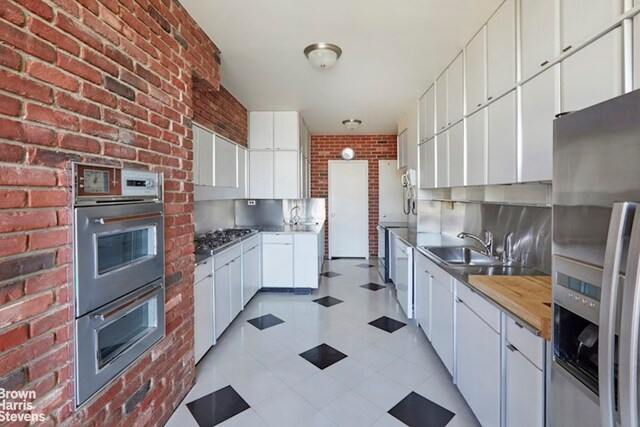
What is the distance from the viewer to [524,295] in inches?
53.3

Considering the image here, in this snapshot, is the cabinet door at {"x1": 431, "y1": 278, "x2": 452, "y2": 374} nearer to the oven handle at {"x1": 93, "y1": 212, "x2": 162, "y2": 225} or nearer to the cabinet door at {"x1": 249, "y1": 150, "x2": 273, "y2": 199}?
the oven handle at {"x1": 93, "y1": 212, "x2": 162, "y2": 225}

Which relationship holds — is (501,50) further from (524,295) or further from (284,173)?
(284,173)

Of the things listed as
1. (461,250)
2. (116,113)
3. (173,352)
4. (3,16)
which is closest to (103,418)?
(173,352)

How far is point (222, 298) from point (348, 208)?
3.69 m

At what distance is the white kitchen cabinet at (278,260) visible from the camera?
3924 mm

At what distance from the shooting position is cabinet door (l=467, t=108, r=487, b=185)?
6.95ft

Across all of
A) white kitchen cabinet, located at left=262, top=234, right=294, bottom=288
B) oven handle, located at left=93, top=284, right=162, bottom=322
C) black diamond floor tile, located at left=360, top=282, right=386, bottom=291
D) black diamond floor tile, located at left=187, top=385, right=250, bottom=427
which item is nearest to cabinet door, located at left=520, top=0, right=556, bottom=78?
oven handle, located at left=93, top=284, right=162, bottom=322

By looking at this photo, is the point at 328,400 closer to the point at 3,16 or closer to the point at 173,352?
the point at 173,352

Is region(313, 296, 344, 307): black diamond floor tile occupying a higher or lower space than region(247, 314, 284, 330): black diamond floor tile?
higher

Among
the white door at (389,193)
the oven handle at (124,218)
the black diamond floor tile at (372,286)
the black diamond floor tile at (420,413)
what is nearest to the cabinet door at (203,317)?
the oven handle at (124,218)

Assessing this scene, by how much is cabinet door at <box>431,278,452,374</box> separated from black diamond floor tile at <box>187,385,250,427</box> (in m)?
1.35

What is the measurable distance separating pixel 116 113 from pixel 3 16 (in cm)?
49

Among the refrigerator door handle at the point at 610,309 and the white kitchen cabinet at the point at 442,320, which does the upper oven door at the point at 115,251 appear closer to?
the refrigerator door handle at the point at 610,309

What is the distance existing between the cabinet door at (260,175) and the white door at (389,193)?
246 cm
